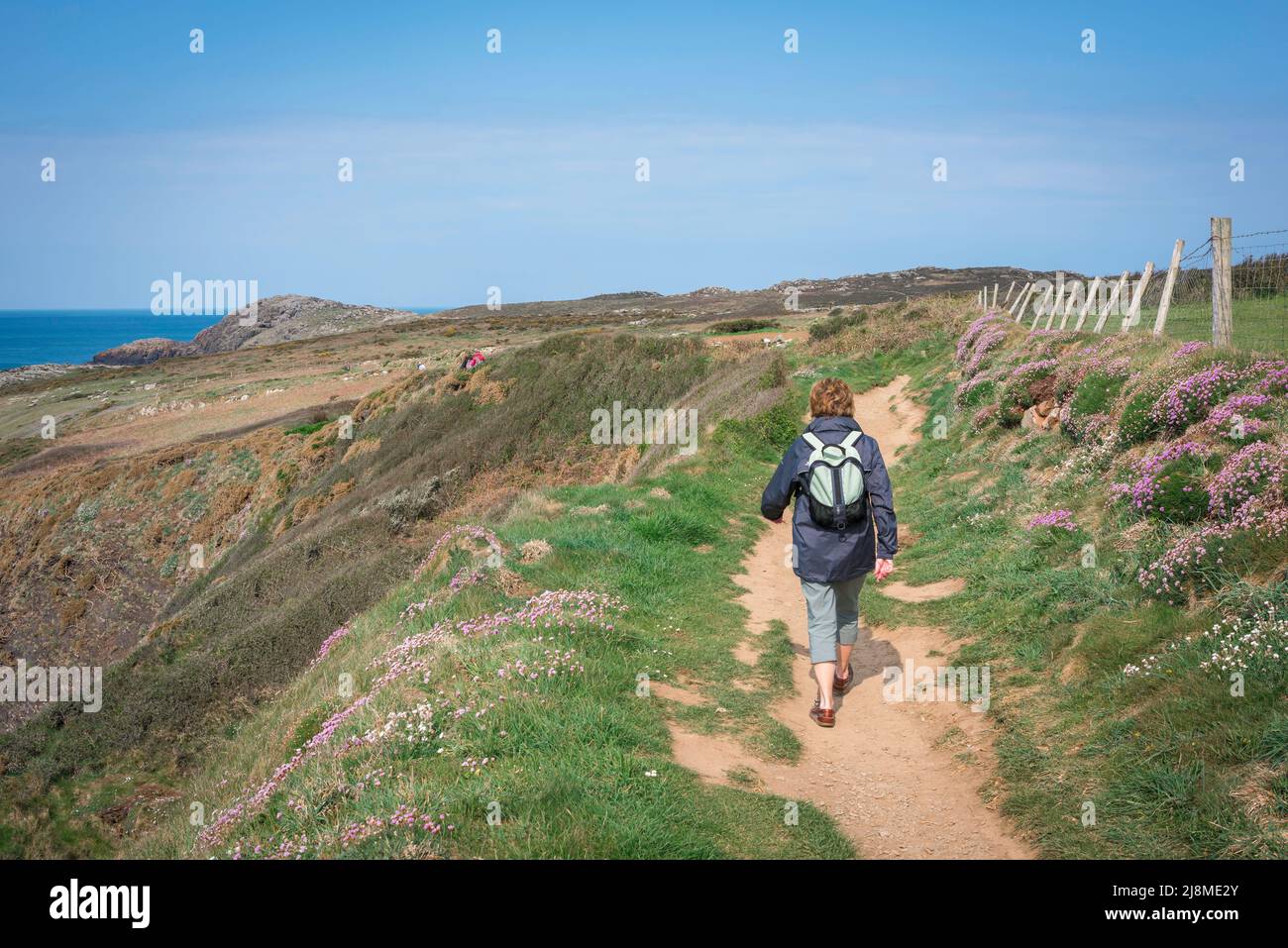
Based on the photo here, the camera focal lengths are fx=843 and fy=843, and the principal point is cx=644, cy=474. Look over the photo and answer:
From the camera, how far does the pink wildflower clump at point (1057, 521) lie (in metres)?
8.12

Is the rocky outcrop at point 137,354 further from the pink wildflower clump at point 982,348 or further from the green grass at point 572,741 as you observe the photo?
the green grass at point 572,741

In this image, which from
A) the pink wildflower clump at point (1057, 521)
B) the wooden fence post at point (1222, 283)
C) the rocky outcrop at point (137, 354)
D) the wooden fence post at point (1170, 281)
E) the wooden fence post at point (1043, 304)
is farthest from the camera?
the rocky outcrop at point (137, 354)

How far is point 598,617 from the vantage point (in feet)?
21.9

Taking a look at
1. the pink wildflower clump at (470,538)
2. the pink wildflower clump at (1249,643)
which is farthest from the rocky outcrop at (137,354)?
the pink wildflower clump at (1249,643)

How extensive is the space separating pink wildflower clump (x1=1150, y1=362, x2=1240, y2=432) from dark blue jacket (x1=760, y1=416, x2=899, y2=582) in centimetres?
429

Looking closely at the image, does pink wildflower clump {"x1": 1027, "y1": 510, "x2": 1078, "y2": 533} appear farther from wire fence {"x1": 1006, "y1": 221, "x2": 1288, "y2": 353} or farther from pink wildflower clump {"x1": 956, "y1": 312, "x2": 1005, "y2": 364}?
pink wildflower clump {"x1": 956, "y1": 312, "x2": 1005, "y2": 364}

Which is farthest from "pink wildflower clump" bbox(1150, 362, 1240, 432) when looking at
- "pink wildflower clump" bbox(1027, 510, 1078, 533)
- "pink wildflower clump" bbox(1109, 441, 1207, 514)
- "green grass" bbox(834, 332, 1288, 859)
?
"pink wildflower clump" bbox(1027, 510, 1078, 533)

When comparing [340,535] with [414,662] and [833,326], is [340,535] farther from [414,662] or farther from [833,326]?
[833,326]

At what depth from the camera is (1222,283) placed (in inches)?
391

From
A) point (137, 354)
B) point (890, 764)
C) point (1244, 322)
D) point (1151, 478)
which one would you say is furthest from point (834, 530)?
point (137, 354)

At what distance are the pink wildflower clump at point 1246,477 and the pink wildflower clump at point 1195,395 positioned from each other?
62.6 inches

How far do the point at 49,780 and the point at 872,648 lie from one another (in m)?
11.1

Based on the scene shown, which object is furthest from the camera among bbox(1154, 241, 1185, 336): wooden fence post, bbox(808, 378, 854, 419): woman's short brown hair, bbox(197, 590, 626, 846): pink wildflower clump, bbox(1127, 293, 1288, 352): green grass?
bbox(1154, 241, 1185, 336): wooden fence post

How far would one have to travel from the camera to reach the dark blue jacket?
18.5 ft
